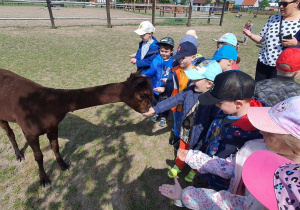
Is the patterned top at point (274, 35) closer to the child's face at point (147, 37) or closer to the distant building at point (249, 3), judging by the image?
→ the child's face at point (147, 37)

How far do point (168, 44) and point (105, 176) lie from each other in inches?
96.2

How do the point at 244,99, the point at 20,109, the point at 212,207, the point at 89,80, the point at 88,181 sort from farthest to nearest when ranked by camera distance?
1. the point at 89,80
2. the point at 88,181
3. the point at 20,109
4. the point at 244,99
5. the point at 212,207

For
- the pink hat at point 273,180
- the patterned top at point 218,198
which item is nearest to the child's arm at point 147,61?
the patterned top at point 218,198

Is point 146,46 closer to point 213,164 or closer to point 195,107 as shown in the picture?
point 195,107

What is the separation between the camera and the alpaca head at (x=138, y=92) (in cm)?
203

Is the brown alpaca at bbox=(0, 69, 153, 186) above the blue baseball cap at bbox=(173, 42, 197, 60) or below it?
below

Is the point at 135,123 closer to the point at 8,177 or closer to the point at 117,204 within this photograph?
the point at 117,204

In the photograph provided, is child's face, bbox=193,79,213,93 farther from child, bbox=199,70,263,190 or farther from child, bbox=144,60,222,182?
child, bbox=199,70,263,190

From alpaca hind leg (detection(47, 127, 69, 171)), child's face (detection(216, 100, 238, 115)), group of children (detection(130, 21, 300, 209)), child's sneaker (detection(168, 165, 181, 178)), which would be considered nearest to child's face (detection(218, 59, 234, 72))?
group of children (detection(130, 21, 300, 209))

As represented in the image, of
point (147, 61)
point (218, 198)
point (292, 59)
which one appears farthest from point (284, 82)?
point (147, 61)

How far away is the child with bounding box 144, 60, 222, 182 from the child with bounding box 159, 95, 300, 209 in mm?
592

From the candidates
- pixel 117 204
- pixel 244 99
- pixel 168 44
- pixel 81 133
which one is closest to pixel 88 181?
pixel 117 204

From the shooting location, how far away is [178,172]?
2707 millimetres

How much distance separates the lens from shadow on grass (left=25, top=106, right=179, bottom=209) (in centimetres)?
237
